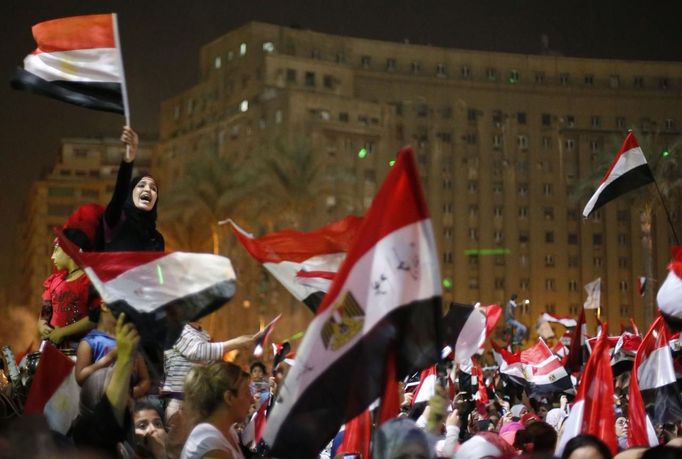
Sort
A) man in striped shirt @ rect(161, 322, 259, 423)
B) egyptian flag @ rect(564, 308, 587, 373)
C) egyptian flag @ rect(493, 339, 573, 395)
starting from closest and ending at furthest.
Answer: man in striped shirt @ rect(161, 322, 259, 423) < egyptian flag @ rect(493, 339, 573, 395) < egyptian flag @ rect(564, 308, 587, 373)

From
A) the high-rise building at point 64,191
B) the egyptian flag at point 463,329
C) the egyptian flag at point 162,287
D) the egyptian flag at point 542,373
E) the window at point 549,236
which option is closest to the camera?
the egyptian flag at point 162,287

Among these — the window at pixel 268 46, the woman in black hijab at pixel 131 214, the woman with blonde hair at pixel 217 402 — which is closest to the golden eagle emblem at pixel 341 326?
the woman with blonde hair at pixel 217 402

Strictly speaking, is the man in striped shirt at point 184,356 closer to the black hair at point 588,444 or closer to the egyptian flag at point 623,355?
the black hair at point 588,444

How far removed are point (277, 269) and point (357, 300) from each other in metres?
4.91

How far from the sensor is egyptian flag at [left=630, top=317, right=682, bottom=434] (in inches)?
405

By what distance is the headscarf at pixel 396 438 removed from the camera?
5.36m

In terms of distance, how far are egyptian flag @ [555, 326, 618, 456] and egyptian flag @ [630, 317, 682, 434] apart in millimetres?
1276

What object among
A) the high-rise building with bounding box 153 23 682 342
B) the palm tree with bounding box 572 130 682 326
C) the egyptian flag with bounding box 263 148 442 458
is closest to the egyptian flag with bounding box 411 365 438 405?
the egyptian flag with bounding box 263 148 442 458

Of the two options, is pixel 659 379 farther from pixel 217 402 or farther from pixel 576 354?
pixel 576 354

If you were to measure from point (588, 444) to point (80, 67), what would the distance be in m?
4.79

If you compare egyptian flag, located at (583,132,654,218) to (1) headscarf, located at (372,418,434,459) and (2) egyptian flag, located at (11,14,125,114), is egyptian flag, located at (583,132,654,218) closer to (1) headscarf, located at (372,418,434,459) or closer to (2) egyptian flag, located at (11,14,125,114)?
(2) egyptian flag, located at (11,14,125,114)

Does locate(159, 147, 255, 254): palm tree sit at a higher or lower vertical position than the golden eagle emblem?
higher

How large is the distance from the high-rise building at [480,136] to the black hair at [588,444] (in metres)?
82.4

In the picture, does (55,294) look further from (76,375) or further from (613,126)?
(613,126)
